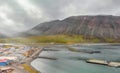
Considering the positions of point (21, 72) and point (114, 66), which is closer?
point (21, 72)

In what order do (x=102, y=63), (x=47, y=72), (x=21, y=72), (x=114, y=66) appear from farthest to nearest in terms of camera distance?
(x=102, y=63) < (x=114, y=66) < (x=47, y=72) < (x=21, y=72)

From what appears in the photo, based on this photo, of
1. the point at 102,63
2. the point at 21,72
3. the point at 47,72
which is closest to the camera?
the point at 21,72

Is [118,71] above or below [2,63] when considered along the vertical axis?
below

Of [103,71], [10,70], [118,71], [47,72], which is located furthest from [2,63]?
[118,71]

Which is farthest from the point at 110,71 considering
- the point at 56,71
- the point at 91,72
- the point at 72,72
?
the point at 56,71

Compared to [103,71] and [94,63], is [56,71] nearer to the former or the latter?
[103,71]

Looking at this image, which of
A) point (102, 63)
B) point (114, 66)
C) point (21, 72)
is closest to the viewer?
point (21, 72)

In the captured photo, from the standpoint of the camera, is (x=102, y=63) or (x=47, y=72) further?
(x=102, y=63)

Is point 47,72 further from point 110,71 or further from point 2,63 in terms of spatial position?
point 110,71
